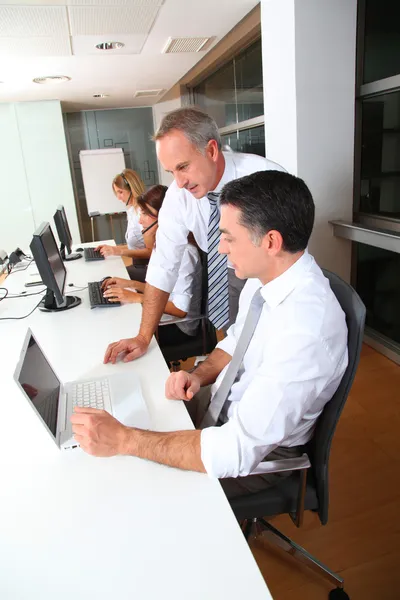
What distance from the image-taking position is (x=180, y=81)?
598 centimetres

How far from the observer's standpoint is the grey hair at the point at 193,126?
1.72 meters

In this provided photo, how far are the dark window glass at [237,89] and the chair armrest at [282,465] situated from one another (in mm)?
3567

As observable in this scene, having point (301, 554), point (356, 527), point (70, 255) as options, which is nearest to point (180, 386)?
point (301, 554)

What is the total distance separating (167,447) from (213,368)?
0.57 m

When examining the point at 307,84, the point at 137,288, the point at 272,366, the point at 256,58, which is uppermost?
the point at 256,58

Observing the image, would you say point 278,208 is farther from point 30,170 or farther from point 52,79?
point 30,170

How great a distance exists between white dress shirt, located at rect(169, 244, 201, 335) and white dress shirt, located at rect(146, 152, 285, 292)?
0.56ft

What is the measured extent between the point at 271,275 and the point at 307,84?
84.1 inches

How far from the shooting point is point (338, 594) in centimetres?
138

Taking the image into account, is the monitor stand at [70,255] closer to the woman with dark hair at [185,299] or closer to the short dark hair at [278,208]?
the woman with dark hair at [185,299]

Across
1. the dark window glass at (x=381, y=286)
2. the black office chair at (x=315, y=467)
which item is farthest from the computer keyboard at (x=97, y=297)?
the dark window glass at (x=381, y=286)

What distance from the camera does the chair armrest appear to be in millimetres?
1090

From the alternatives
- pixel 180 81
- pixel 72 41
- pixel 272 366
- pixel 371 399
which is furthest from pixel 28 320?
pixel 180 81

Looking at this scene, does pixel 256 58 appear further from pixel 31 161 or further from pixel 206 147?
pixel 31 161
